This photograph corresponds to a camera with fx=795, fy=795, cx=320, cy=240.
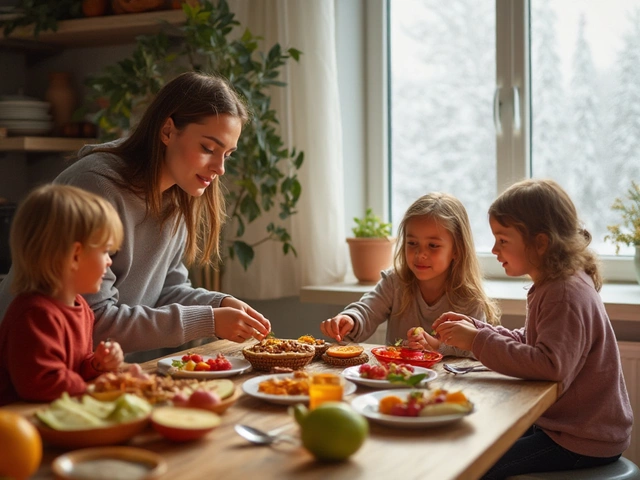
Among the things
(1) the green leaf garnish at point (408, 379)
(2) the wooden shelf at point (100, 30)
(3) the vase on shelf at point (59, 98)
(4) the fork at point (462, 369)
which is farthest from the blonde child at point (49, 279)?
(3) the vase on shelf at point (59, 98)

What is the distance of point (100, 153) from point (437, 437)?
1245 millimetres

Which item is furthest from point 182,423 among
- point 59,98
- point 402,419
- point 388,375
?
point 59,98

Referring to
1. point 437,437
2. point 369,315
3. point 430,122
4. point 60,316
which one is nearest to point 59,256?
point 60,316

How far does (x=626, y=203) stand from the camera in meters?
3.19

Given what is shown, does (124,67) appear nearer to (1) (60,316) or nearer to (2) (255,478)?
(1) (60,316)

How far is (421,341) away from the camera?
6.73ft

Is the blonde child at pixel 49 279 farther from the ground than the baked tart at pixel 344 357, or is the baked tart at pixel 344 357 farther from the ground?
the blonde child at pixel 49 279

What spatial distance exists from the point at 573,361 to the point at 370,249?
5.17 feet

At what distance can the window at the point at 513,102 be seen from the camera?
3.18m

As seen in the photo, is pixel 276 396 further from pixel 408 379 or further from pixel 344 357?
pixel 344 357

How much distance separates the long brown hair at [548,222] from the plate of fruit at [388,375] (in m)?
0.42

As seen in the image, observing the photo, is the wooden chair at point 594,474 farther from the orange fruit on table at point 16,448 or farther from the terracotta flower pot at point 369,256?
the terracotta flower pot at point 369,256

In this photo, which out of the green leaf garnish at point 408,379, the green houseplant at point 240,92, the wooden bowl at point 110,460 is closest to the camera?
the wooden bowl at point 110,460

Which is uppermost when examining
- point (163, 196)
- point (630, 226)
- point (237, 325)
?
point (163, 196)
